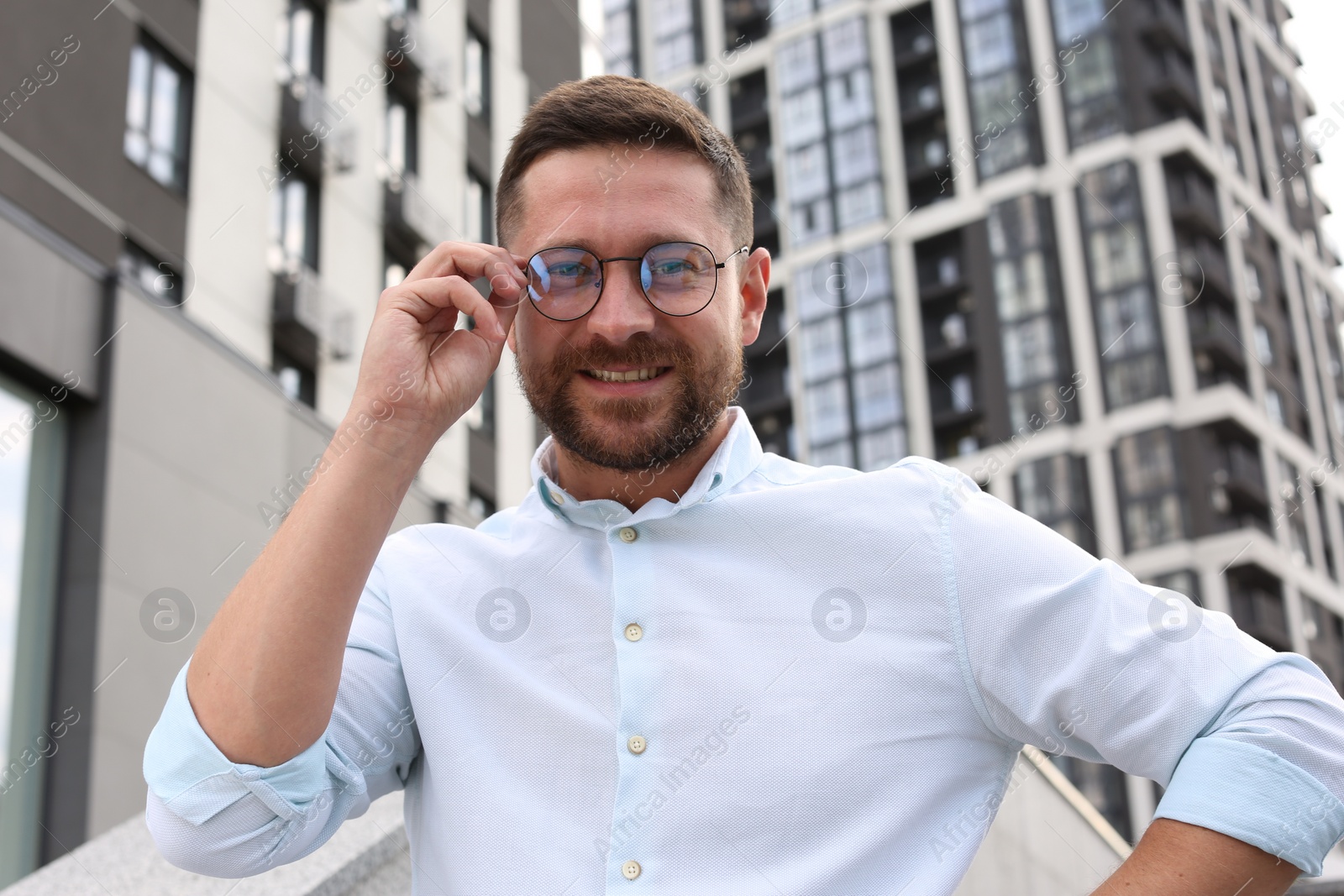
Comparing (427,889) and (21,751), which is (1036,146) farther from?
(427,889)

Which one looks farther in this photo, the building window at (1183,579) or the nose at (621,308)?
the building window at (1183,579)

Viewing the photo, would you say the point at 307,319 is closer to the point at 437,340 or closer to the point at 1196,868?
the point at 437,340

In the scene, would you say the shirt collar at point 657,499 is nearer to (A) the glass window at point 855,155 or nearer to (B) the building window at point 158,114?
(B) the building window at point 158,114

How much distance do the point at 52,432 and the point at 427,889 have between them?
8.85 metres

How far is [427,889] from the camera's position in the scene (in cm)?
214

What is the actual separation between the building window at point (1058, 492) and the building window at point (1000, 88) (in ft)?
38.7

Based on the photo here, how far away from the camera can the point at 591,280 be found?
2285 mm

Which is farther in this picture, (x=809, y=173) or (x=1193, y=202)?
(x=809, y=173)

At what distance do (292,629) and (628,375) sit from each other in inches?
28.4

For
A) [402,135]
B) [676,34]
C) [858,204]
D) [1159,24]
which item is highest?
[676,34]

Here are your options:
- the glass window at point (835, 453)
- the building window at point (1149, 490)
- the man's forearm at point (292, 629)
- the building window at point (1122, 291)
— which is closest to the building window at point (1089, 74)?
the building window at point (1122, 291)

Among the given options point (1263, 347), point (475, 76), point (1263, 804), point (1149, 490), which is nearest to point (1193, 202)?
point (1263, 347)

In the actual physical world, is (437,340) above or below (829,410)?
above

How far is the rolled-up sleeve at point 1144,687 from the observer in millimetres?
1800
